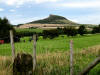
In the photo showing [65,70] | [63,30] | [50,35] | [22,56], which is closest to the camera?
[22,56]

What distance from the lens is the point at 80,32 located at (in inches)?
3125

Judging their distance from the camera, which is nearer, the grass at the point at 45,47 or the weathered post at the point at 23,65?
the weathered post at the point at 23,65

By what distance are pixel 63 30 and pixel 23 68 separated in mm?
75146

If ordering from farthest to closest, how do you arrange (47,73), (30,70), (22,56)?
(47,73), (22,56), (30,70)

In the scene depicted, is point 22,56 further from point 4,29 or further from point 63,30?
point 63,30

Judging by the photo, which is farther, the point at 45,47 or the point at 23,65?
the point at 45,47

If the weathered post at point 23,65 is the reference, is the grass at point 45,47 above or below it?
below

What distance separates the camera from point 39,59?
8672 millimetres

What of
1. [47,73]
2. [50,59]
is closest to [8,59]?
[50,59]

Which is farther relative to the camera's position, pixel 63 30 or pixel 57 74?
pixel 63 30

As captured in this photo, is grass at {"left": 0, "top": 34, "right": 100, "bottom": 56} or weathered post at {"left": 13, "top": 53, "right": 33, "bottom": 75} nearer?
weathered post at {"left": 13, "top": 53, "right": 33, "bottom": 75}

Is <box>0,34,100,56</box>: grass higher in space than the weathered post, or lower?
lower

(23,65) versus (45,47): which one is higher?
(23,65)

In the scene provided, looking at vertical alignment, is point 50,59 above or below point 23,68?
below
